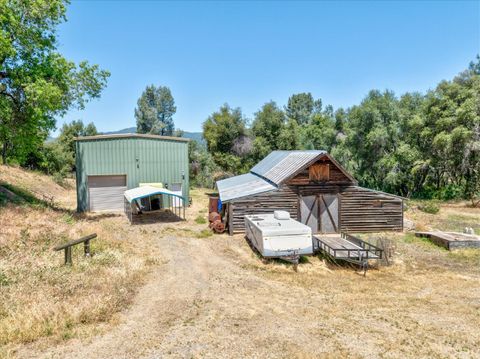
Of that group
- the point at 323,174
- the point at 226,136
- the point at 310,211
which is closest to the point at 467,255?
the point at 310,211

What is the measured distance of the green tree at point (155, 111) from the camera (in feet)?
264

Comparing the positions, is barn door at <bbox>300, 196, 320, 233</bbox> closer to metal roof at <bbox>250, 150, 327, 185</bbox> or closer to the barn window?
the barn window

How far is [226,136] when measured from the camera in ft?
151

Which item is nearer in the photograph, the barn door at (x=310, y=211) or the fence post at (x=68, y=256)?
the fence post at (x=68, y=256)

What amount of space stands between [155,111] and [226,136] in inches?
1699

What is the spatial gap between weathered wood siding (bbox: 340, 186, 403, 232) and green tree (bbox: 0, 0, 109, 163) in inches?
749

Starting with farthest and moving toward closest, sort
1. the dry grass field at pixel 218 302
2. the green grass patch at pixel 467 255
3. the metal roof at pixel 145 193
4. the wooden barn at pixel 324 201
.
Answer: the metal roof at pixel 145 193, the wooden barn at pixel 324 201, the green grass patch at pixel 467 255, the dry grass field at pixel 218 302

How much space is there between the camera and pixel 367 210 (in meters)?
21.2

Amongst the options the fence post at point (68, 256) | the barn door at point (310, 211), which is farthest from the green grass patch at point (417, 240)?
the fence post at point (68, 256)

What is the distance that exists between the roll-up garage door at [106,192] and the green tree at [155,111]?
2090 inches

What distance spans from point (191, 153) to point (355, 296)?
145 feet

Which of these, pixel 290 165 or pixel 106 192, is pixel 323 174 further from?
pixel 106 192

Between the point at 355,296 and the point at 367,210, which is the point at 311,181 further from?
the point at 355,296

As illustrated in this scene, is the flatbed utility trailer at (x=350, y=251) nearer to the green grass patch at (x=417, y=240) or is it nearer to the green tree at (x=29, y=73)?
the green grass patch at (x=417, y=240)
